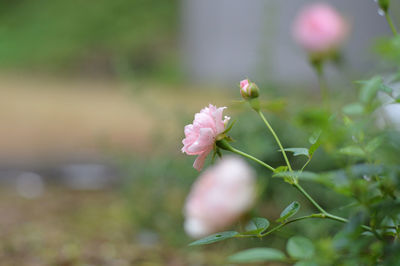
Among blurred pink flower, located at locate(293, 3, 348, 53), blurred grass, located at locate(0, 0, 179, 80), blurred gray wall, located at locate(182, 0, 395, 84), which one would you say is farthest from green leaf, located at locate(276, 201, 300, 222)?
blurred grass, located at locate(0, 0, 179, 80)

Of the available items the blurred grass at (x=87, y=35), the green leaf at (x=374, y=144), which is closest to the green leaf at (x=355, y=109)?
the green leaf at (x=374, y=144)

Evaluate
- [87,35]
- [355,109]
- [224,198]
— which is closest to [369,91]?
[355,109]

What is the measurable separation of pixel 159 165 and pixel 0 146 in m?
1.84

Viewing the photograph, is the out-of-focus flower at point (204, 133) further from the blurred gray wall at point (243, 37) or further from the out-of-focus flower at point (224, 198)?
the blurred gray wall at point (243, 37)

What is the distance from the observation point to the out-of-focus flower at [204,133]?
1.71 feet

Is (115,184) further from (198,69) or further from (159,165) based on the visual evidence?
(198,69)

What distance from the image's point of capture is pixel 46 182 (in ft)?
7.52

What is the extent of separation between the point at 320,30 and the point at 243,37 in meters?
4.37

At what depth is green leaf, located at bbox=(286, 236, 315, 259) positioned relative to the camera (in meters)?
0.45

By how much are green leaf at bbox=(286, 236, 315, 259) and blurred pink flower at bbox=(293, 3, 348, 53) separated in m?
0.82

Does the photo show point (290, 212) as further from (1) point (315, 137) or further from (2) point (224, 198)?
(2) point (224, 198)

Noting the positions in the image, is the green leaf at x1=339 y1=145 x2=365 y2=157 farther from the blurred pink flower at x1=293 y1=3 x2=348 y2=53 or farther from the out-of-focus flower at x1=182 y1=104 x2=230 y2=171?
the blurred pink flower at x1=293 y1=3 x2=348 y2=53

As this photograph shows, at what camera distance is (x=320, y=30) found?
127 centimetres

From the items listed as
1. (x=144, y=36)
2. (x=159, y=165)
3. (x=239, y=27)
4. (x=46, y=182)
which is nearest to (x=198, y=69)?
(x=239, y=27)
